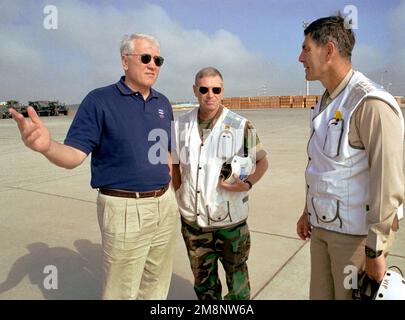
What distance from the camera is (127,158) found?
2.02m

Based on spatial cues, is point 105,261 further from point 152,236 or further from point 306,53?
point 306,53

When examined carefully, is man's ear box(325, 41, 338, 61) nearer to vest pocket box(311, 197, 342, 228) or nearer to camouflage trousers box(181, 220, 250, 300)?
vest pocket box(311, 197, 342, 228)

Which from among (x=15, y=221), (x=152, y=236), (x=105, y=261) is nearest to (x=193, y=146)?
(x=152, y=236)

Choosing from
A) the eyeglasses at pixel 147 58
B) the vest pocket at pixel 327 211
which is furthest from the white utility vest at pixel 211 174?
the vest pocket at pixel 327 211

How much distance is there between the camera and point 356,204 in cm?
168

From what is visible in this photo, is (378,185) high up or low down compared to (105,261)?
up

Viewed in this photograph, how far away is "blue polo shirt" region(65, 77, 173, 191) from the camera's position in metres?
1.95

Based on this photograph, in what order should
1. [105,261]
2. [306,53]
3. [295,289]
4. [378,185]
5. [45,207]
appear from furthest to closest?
[45,207] → [295,289] → [105,261] → [306,53] → [378,185]

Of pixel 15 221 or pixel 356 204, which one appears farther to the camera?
pixel 15 221

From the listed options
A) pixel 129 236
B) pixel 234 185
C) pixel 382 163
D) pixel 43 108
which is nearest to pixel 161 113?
pixel 234 185

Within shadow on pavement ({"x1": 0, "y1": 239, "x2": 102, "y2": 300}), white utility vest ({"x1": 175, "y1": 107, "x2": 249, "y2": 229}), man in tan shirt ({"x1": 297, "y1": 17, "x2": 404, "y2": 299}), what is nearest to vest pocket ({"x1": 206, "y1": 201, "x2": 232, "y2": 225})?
white utility vest ({"x1": 175, "y1": 107, "x2": 249, "y2": 229})

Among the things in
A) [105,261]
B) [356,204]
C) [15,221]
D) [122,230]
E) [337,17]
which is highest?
[337,17]

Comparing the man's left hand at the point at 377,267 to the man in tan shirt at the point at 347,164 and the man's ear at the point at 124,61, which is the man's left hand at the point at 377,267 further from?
the man's ear at the point at 124,61

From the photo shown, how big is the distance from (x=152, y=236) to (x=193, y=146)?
→ 67 cm
